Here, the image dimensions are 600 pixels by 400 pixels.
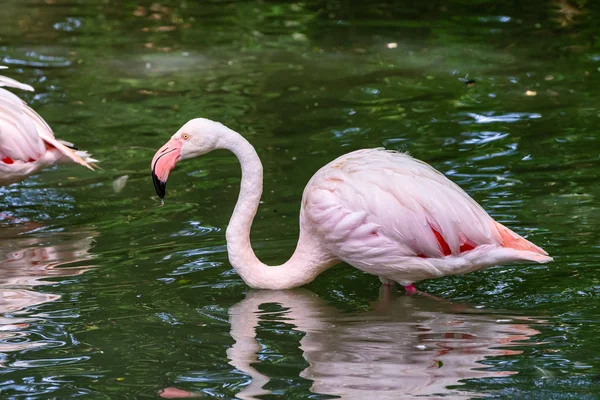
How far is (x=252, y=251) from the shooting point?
4789 mm

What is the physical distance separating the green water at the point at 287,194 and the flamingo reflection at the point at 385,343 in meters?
0.01

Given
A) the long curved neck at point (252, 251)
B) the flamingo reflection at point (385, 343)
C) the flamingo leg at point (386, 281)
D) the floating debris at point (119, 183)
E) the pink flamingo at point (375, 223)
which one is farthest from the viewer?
the floating debris at point (119, 183)

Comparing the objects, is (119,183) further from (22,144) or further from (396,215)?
(396,215)

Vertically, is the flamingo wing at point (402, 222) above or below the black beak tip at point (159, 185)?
below

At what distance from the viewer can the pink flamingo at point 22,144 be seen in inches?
237

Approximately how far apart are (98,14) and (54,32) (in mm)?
934

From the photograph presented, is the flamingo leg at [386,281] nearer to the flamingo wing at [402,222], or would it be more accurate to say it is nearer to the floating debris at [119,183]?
the flamingo wing at [402,222]

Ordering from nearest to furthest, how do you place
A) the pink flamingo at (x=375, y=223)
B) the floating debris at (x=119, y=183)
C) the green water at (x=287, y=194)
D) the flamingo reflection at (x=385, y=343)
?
the flamingo reflection at (x=385, y=343) → the green water at (x=287, y=194) → the pink flamingo at (x=375, y=223) → the floating debris at (x=119, y=183)

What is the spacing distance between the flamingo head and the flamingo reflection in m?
0.71

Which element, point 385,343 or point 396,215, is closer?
point 385,343

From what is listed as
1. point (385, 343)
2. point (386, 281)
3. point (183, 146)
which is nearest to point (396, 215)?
point (386, 281)

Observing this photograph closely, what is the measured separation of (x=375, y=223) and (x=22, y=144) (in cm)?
255

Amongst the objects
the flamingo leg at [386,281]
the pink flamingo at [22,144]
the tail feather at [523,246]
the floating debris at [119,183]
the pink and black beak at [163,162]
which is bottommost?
the flamingo leg at [386,281]

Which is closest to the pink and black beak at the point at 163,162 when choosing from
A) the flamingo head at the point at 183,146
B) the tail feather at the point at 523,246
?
the flamingo head at the point at 183,146
